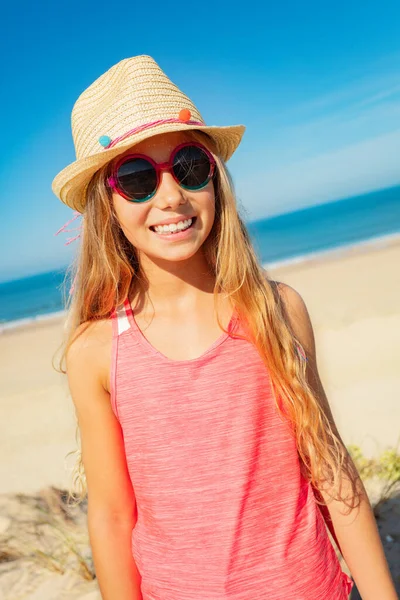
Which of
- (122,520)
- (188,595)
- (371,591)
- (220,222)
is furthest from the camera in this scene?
(220,222)

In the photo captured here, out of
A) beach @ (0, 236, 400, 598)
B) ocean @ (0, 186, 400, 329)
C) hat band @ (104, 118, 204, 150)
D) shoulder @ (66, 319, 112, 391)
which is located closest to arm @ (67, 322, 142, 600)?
shoulder @ (66, 319, 112, 391)

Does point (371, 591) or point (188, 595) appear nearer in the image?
point (188, 595)

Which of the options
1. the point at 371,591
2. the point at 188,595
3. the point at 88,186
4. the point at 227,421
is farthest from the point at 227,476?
the point at 88,186

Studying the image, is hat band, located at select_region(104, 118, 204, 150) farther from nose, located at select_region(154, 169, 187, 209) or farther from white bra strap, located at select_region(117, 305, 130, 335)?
white bra strap, located at select_region(117, 305, 130, 335)

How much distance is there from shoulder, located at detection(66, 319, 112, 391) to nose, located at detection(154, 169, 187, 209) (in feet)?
1.48

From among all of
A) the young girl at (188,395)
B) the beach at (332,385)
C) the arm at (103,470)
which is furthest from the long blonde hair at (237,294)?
the beach at (332,385)

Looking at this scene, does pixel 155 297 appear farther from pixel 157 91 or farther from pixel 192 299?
pixel 157 91

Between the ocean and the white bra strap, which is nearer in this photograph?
the white bra strap

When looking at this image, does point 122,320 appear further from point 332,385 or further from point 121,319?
Answer: point 332,385

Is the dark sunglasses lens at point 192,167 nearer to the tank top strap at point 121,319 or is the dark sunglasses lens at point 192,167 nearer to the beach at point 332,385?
the tank top strap at point 121,319

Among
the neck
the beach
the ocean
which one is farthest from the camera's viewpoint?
the ocean

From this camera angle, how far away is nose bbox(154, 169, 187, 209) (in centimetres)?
183

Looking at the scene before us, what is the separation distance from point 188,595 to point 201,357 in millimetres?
691

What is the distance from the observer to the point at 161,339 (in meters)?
1.89
